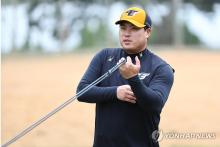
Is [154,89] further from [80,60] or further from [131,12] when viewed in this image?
[80,60]

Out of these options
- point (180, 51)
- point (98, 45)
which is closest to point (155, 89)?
point (180, 51)

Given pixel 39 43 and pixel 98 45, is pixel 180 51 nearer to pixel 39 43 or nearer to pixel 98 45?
pixel 98 45

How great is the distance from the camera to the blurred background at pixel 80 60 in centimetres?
1020

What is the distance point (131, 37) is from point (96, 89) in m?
0.39

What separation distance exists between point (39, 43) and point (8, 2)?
6.74 feet

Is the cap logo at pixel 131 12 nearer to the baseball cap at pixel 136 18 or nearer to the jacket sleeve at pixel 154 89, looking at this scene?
the baseball cap at pixel 136 18

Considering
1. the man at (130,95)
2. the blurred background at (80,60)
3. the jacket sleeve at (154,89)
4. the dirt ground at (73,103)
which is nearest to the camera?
the jacket sleeve at (154,89)

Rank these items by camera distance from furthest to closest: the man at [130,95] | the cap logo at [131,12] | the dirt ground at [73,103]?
the dirt ground at [73,103] < the cap logo at [131,12] < the man at [130,95]

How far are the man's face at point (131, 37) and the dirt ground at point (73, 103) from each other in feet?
15.8

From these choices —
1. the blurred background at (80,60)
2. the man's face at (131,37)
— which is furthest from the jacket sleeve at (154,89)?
the blurred background at (80,60)

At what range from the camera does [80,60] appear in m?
20.0

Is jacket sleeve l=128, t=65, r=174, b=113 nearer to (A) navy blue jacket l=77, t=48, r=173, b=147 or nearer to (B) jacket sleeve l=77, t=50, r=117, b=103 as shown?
(A) navy blue jacket l=77, t=48, r=173, b=147

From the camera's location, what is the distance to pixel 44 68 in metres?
18.4

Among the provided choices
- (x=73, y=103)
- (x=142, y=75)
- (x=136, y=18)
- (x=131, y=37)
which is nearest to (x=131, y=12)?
(x=136, y=18)
